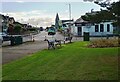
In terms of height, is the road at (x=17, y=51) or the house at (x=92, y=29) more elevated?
the house at (x=92, y=29)

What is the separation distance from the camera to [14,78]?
38.2 ft

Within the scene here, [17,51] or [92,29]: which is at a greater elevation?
[92,29]

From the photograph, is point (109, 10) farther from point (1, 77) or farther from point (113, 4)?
point (1, 77)

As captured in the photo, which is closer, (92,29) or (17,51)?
(17,51)

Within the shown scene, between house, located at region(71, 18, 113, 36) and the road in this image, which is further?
house, located at region(71, 18, 113, 36)

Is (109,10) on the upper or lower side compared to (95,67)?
upper

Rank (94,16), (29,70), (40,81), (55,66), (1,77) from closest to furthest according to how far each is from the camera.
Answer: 1. (40,81)
2. (1,77)
3. (29,70)
4. (55,66)
5. (94,16)

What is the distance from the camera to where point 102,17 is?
17.6m

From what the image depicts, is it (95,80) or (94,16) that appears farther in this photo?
(94,16)

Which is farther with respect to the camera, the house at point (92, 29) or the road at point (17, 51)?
the house at point (92, 29)

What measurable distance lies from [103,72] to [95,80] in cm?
171

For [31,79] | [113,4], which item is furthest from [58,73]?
[113,4]

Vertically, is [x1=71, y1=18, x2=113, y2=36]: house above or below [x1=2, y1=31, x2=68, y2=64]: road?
above

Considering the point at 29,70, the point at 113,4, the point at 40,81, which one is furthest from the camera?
the point at 113,4
